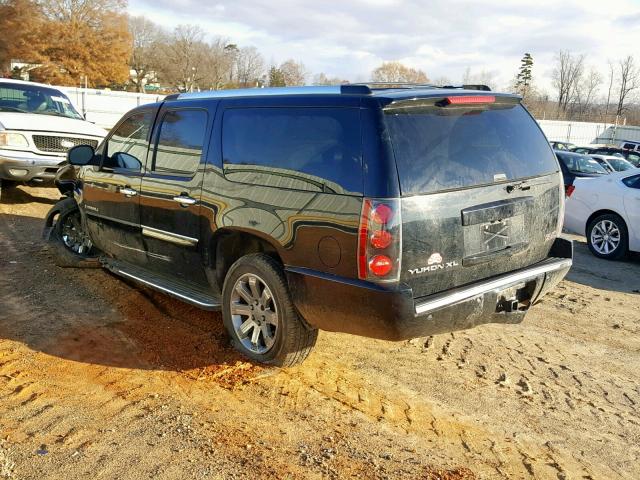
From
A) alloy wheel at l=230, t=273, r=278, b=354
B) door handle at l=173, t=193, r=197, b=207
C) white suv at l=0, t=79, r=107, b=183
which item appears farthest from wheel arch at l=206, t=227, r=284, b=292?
white suv at l=0, t=79, r=107, b=183

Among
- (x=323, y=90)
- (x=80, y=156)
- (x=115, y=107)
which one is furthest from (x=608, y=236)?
(x=115, y=107)

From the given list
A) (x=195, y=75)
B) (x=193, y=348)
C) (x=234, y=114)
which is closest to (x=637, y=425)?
(x=193, y=348)

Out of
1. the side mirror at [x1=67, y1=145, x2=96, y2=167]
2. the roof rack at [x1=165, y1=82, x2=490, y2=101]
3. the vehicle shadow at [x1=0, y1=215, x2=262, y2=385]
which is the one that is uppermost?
the roof rack at [x1=165, y1=82, x2=490, y2=101]

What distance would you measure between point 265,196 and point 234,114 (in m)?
0.79

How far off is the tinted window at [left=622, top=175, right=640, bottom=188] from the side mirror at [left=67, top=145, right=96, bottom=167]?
7.43 metres

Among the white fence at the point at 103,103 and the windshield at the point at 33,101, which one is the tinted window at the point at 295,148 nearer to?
the windshield at the point at 33,101

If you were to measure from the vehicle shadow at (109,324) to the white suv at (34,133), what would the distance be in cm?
296

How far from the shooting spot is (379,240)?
3.39 meters

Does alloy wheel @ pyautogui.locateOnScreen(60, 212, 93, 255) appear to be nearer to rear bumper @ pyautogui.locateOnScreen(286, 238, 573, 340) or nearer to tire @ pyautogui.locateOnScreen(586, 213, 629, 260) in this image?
rear bumper @ pyautogui.locateOnScreen(286, 238, 573, 340)

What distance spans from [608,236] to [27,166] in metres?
8.93

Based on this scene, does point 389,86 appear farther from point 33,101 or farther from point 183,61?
point 183,61

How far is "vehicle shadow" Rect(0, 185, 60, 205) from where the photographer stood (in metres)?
10.4

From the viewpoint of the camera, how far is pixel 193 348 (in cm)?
466

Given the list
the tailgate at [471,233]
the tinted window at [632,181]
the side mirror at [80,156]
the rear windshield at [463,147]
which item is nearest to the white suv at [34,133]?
the side mirror at [80,156]
